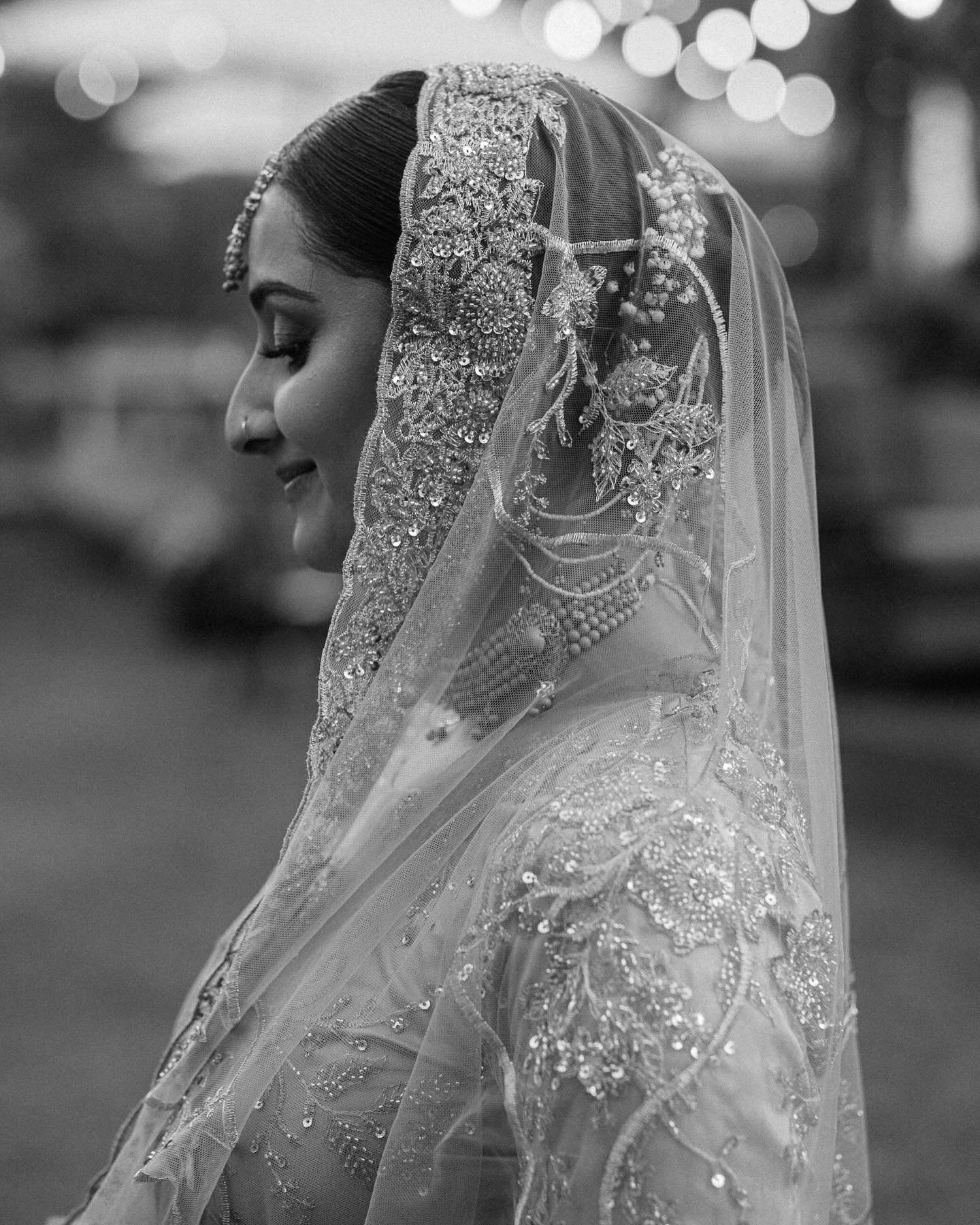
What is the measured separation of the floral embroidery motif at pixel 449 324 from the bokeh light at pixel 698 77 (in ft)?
28.1

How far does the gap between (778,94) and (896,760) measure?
563cm

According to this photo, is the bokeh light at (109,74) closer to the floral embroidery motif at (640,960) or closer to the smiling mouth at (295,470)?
the smiling mouth at (295,470)

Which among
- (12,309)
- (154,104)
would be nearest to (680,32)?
(154,104)

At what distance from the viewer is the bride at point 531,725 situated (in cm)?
109

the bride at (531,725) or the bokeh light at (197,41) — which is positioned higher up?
the bokeh light at (197,41)

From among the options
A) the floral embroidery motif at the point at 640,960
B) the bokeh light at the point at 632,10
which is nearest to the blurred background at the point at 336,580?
the bokeh light at the point at 632,10

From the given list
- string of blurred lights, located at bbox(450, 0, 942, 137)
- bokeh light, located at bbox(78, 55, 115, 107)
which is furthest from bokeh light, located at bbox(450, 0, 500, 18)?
bokeh light, located at bbox(78, 55, 115, 107)

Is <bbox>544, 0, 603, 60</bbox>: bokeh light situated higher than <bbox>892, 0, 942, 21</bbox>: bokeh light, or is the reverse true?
<bbox>892, 0, 942, 21</bbox>: bokeh light

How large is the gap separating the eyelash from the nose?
4 cm

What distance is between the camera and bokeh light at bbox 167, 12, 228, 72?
8.66 metres

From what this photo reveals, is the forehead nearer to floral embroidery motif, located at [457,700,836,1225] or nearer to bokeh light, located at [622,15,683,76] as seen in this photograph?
floral embroidery motif, located at [457,700,836,1225]

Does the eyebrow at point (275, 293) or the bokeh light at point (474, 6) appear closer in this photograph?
the eyebrow at point (275, 293)

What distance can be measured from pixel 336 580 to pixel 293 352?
6132mm

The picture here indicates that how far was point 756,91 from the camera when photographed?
1009 centimetres
